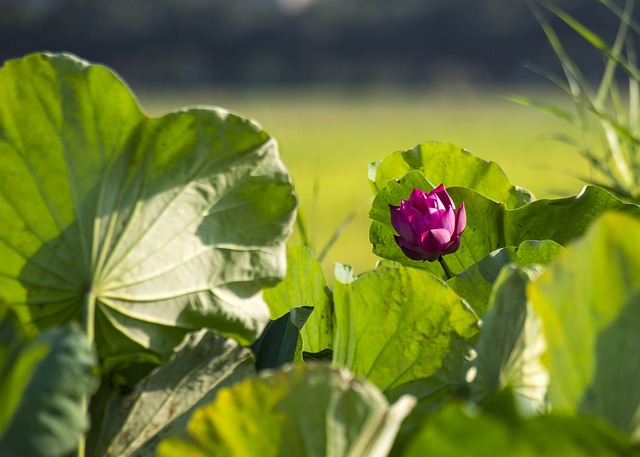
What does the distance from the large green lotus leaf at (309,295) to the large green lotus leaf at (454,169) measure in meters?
0.09

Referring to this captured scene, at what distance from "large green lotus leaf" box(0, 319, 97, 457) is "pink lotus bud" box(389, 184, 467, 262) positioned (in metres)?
0.20

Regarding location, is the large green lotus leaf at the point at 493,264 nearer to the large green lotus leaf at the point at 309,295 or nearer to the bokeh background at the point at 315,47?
the large green lotus leaf at the point at 309,295

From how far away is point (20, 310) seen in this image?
29 cm

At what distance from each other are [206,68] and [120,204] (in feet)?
88.4

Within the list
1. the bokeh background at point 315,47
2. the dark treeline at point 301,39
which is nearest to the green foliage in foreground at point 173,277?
the bokeh background at point 315,47

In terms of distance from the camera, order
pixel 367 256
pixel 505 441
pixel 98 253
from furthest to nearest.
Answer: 1. pixel 367 256
2. pixel 98 253
3. pixel 505 441

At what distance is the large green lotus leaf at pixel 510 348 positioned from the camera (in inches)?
10.2

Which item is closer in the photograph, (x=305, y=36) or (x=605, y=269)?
(x=605, y=269)

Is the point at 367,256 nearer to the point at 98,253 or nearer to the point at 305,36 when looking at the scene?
the point at 98,253

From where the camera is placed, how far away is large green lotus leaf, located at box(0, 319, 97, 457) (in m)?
0.20

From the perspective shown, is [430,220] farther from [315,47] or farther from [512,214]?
[315,47]

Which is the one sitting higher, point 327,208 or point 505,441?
point 505,441

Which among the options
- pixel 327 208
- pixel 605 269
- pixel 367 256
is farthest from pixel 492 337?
pixel 327 208

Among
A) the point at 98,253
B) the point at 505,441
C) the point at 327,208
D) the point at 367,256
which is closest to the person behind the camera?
the point at 505,441
